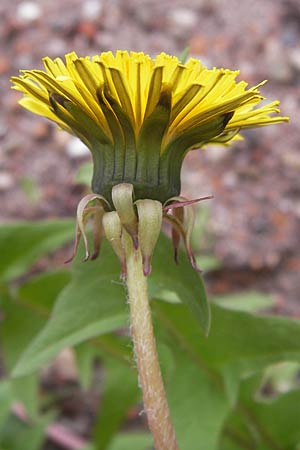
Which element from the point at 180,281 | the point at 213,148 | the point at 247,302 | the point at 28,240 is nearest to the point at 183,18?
the point at 213,148

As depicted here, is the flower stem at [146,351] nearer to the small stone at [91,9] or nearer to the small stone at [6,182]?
the small stone at [6,182]

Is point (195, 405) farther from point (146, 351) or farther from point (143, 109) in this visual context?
point (143, 109)

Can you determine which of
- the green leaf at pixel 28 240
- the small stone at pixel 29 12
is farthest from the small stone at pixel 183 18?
the green leaf at pixel 28 240

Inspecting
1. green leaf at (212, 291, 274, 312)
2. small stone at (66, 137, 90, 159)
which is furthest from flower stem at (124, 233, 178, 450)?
small stone at (66, 137, 90, 159)

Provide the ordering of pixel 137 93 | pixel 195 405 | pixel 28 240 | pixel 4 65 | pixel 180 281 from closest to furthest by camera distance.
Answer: pixel 137 93, pixel 180 281, pixel 195 405, pixel 28 240, pixel 4 65

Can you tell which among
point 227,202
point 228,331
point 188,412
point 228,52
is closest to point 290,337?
point 228,331

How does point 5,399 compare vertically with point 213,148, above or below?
below
